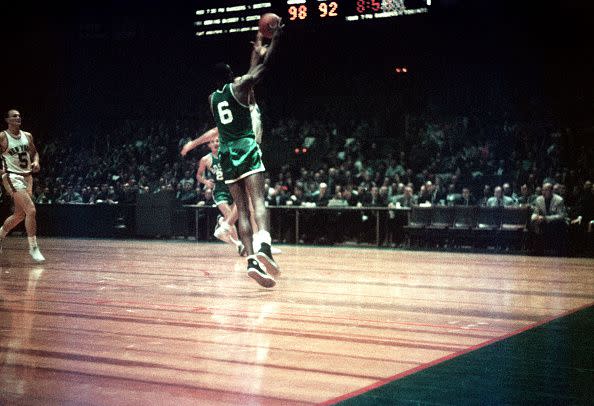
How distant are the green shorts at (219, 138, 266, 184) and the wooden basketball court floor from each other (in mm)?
990

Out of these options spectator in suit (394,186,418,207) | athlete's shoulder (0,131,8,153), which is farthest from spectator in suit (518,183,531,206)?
athlete's shoulder (0,131,8,153)

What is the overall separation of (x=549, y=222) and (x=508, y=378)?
9.56 meters

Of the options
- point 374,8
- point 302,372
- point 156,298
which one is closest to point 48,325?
point 156,298

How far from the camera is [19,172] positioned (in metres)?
9.16

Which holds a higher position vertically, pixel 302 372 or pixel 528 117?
pixel 528 117

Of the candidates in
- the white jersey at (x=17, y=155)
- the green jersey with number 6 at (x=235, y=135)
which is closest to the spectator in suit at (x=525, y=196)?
the green jersey with number 6 at (x=235, y=135)

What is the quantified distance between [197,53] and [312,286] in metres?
17.5

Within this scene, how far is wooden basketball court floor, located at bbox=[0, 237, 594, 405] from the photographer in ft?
8.54

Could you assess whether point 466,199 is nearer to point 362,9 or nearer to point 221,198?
point 221,198

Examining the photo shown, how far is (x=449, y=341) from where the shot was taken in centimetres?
355

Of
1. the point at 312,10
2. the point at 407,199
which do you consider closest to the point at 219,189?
the point at 407,199

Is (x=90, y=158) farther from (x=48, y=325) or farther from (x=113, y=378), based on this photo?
(x=113, y=378)

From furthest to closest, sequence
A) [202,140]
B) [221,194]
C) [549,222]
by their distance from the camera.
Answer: [549,222] < [221,194] < [202,140]

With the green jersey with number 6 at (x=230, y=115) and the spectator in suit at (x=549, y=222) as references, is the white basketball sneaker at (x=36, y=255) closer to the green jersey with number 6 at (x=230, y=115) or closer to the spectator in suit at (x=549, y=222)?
the green jersey with number 6 at (x=230, y=115)
